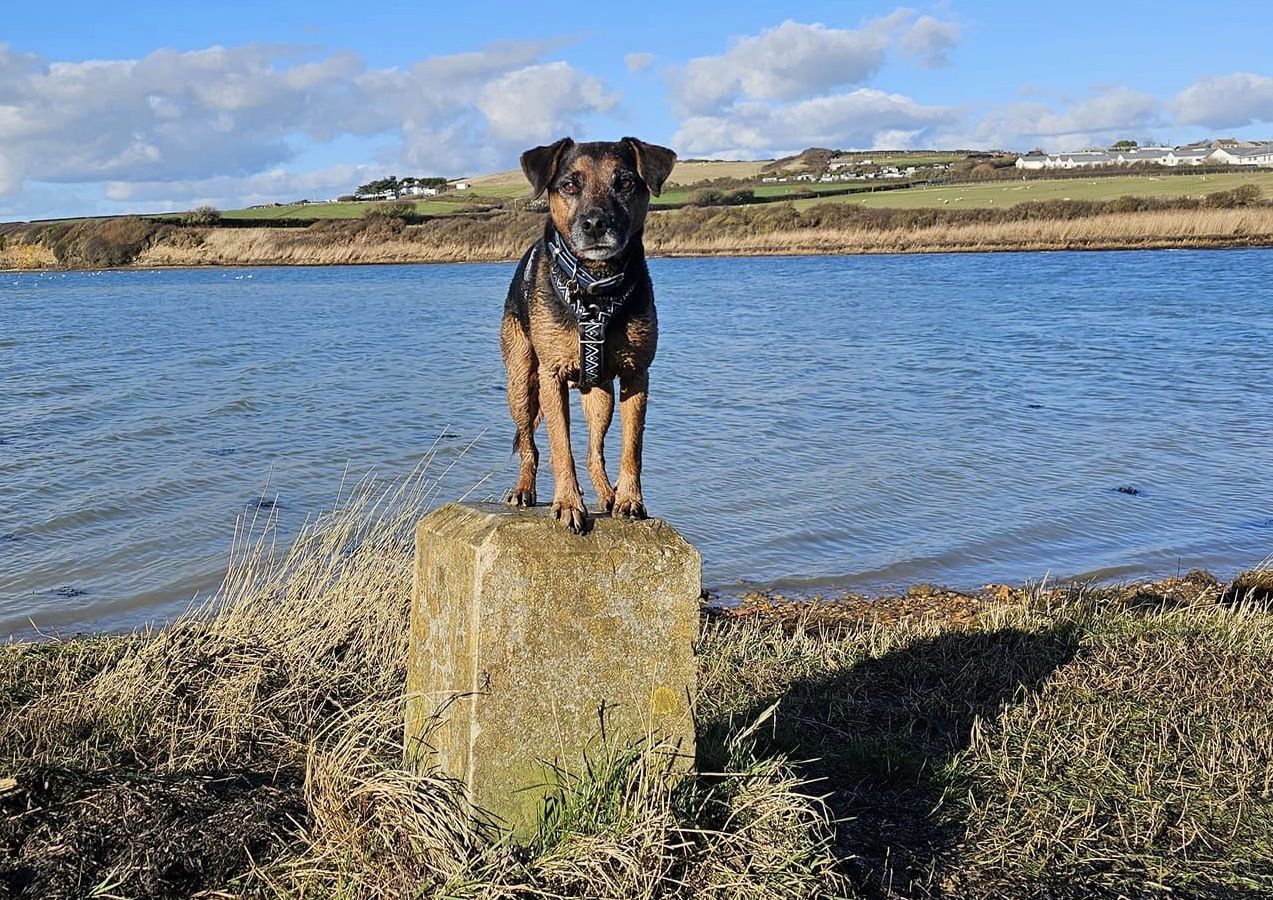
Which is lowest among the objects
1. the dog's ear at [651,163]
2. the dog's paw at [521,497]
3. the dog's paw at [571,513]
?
the dog's paw at [521,497]

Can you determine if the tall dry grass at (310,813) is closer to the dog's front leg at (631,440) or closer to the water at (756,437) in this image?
the dog's front leg at (631,440)

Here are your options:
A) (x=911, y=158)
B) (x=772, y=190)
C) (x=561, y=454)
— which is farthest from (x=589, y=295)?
(x=911, y=158)

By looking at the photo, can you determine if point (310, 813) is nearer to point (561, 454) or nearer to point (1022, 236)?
point (561, 454)

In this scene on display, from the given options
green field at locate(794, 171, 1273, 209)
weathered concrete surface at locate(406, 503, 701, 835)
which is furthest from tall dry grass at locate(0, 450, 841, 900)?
green field at locate(794, 171, 1273, 209)

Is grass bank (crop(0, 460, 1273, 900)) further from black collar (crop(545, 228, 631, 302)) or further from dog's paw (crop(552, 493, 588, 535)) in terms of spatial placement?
black collar (crop(545, 228, 631, 302))

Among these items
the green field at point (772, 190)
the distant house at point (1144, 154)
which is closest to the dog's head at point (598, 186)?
the green field at point (772, 190)

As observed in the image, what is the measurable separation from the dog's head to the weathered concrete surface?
38.6 inches

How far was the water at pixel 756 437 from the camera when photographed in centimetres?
1098

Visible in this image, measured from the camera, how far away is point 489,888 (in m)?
3.53

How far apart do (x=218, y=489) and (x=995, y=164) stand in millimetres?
101964

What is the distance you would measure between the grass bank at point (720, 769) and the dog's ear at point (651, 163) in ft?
6.41

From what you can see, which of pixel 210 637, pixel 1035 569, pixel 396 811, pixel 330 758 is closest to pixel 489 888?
pixel 396 811

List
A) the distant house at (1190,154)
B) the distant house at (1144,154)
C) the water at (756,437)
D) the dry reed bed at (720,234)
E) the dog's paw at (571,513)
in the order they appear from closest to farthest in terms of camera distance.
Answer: the dog's paw at (571,513), the water at (756,437), the dry reed bed at (720,234), the distant house at (1190,154), the distant house at (1144,154)

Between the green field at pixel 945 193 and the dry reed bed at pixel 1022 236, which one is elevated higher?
the green field at pixel 945 193
